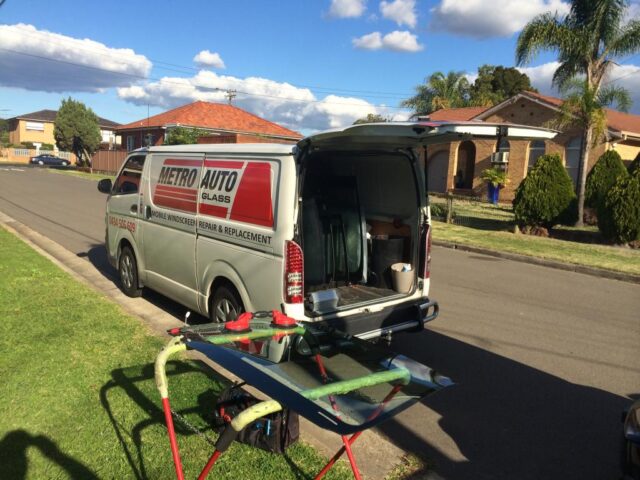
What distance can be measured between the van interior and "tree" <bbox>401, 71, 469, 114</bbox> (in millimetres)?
34878

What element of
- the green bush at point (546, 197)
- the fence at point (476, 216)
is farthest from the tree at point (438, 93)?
the green bush at point (546, 197)

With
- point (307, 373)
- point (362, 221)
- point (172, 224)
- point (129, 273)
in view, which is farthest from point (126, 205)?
point (307, 373)

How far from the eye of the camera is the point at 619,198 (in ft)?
41.5

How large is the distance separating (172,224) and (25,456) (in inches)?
119

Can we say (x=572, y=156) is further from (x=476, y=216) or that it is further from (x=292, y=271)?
(x=292, y=271)

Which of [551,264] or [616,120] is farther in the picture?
[616,120]

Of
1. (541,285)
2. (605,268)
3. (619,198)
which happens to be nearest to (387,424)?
(541,285)

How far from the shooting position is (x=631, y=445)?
8.06 feet

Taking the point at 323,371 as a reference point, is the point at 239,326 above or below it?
above

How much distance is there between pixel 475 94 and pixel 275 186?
4460cm

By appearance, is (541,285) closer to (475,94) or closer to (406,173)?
(406,173)

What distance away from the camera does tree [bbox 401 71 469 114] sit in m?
39.4

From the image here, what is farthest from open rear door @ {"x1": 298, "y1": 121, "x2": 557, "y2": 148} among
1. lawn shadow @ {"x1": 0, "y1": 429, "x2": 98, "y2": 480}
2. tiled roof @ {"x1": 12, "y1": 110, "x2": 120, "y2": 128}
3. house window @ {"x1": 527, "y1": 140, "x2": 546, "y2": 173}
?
tiled roof @ {"x1": 12, "y1": 110, "x2": 120, "y2": 128}

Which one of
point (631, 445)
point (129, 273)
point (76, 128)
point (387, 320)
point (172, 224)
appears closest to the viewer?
point (631, 445)
